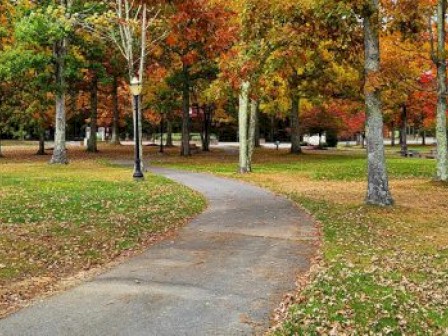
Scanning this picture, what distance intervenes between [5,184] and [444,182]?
1542cm

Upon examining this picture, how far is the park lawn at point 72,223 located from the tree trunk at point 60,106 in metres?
8.47

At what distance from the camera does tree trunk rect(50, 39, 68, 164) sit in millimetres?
30547

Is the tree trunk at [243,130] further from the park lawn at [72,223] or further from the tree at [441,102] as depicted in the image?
the tree at [441,102]

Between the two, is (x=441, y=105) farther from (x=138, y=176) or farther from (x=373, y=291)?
(x=373, y=291)

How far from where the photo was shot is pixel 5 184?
20.0 meters

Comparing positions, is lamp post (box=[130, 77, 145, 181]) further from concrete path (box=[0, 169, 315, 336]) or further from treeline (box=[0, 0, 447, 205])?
concrete path (box=[0, 169, 315, 336])

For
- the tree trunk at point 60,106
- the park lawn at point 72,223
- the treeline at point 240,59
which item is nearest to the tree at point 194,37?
the treeline at point 240,59

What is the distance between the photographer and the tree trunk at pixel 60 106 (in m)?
30.5

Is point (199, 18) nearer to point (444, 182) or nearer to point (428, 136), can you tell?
point (444, 182)

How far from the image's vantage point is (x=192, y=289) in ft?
25.7

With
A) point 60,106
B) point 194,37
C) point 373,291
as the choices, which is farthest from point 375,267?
point 60,106

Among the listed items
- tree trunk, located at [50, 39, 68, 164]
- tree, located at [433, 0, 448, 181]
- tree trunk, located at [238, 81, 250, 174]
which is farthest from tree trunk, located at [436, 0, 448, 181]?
tree trunk, located at [50, 39, 68, 164]

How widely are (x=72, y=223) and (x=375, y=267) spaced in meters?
6.58

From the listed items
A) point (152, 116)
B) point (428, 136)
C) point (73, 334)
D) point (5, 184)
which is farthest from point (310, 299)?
point (428, 136)
